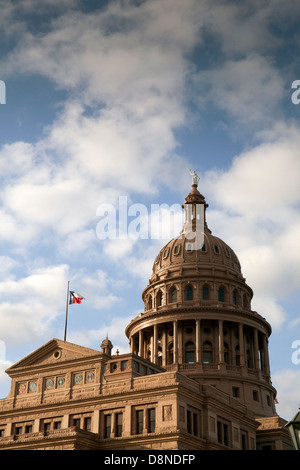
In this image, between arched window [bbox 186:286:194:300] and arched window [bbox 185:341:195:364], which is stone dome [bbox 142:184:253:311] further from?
arched window [bbox 185:341:195:364]

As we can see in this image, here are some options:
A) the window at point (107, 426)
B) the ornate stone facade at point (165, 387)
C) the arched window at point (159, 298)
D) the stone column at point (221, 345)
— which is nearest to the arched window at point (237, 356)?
the ornate stone facade at point (165, 387)

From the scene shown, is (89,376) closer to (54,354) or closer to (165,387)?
(54,354)

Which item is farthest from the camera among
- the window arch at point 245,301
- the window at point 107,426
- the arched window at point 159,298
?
the window arch at point 245,301

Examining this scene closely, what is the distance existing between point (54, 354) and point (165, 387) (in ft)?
48.8

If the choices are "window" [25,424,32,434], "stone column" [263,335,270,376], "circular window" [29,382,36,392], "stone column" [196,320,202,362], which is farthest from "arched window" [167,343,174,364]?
"window" [25,424,32,434]

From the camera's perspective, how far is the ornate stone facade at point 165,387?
5591 centimetres

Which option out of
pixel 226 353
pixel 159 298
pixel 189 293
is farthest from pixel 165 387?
pixel 159 298

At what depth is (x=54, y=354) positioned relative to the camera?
65.1m

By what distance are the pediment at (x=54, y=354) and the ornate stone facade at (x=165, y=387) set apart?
109 mm

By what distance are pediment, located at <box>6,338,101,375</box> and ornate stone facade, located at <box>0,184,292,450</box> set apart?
11 centimetres

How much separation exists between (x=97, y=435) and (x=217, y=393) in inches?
553

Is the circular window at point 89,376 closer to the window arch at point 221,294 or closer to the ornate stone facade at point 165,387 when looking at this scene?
the ornate stone facade at point 165,387

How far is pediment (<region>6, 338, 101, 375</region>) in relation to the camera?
63.1 meters
